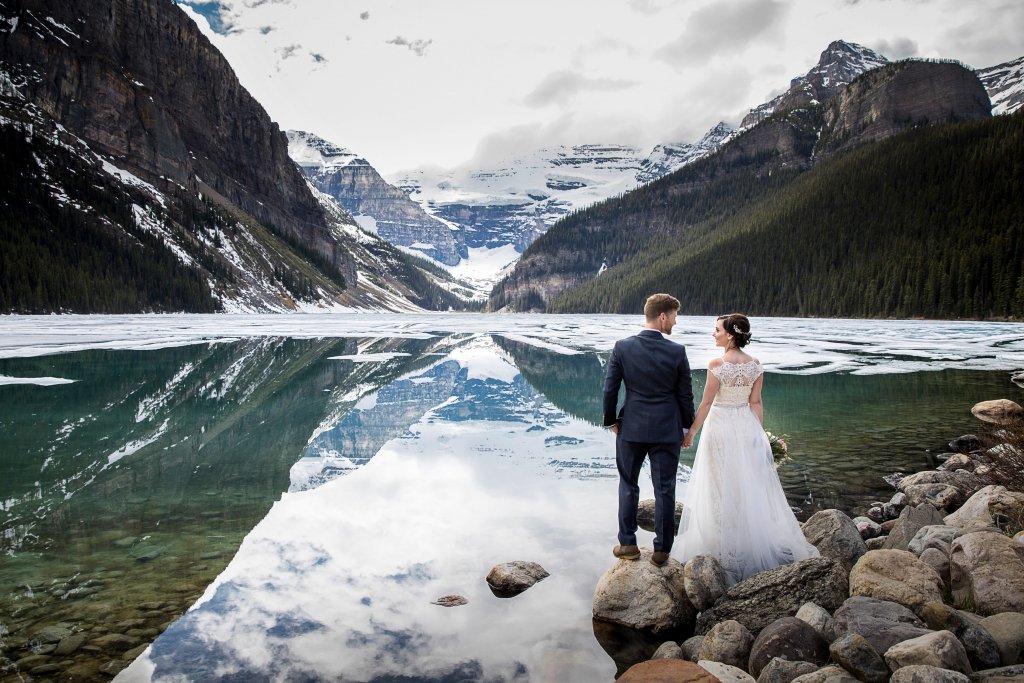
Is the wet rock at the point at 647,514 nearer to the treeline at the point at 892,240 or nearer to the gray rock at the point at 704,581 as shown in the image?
the gray rock at the point at 704,581

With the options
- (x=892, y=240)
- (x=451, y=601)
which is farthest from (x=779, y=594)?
(x=892, y=240)

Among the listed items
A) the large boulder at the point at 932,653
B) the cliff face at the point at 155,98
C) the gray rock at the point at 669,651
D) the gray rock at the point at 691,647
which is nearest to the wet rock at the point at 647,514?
the gray rock at the point at 691,647

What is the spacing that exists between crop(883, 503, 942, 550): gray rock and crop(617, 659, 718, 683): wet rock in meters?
3.54

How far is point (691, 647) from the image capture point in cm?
500

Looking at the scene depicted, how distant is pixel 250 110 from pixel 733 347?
207 metres

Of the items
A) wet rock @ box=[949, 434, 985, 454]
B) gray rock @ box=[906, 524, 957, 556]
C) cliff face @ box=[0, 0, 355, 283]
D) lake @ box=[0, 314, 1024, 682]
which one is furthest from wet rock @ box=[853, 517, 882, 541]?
cliff face @ box=[0, 0, 355, 283]

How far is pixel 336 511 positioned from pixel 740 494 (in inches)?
212

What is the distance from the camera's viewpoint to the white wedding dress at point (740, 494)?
5.94 meters

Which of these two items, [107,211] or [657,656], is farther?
[107,211]

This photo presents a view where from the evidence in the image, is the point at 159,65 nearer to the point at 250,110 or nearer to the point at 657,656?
the point at 250,110

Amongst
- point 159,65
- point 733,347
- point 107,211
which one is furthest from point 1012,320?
point 159,65

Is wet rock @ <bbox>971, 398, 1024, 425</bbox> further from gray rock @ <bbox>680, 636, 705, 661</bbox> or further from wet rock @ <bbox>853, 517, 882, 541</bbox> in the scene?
gray rock @ <bbox>680, 636, 705, 661</bbox>

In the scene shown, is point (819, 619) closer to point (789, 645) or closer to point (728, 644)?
point (789, 645)

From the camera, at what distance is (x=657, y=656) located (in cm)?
495
